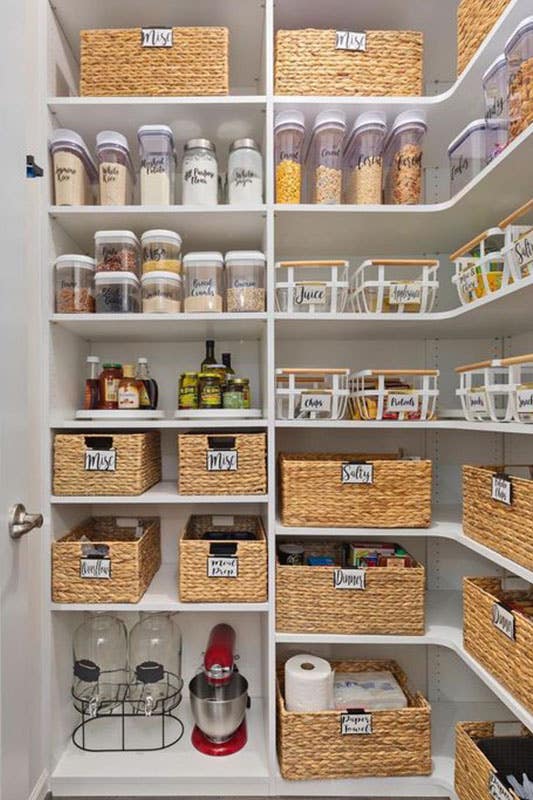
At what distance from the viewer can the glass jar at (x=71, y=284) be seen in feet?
4.85

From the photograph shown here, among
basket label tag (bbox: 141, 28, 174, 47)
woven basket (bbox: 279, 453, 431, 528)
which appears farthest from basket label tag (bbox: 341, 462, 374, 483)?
basket label tag (bbox: 141, 28, 174, 47)

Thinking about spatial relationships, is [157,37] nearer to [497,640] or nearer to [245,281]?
[245,281]

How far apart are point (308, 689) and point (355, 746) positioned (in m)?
0.21

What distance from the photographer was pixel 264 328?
1.51 m

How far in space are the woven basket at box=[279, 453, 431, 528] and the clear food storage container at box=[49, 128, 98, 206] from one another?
1068mm

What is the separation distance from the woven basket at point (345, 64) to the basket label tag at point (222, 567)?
4.75ft

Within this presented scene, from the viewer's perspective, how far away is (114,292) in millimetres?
1470

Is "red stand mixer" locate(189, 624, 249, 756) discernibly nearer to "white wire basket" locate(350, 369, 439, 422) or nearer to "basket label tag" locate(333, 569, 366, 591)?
"basket label tag" locate(333, 569, 366, 591)

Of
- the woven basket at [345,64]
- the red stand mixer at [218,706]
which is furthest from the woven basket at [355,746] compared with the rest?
the woven basket at [345,64]

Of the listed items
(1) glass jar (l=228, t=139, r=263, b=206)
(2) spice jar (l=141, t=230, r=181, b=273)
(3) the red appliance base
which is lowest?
(3) the red appliance base

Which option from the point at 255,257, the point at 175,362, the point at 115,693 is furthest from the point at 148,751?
the point at 255,257

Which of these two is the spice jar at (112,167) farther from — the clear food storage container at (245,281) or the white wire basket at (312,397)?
the white wire basket at (312,397)

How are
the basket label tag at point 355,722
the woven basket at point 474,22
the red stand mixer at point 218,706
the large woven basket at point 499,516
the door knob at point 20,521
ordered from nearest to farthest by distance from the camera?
1. the door knob at point 20,521
2. the large woven basket at point 499,516
3. the woven basket at point 474,22
4. the basket label tag at point 355,722
5. the red stand mixer at point 218,706

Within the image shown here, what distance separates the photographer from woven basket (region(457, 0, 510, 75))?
1.23 meters
